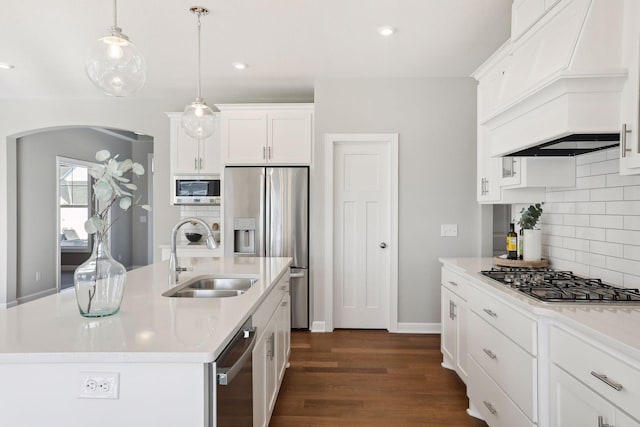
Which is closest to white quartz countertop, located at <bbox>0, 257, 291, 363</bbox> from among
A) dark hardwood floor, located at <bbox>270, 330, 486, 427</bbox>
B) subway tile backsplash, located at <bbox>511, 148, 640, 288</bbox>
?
dark hardwood floor, located at <bbox>270, 330, 486, 427</bbox>

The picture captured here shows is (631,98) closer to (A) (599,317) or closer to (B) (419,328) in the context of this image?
(A) (599,317)

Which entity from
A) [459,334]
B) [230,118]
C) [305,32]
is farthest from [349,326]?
[305,32]

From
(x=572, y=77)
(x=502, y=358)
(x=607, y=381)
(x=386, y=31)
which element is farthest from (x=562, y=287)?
(x=386, y=31)

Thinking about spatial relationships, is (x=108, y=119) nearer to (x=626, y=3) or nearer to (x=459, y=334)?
(x=459, y=334)

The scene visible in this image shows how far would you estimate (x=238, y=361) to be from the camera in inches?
56.7

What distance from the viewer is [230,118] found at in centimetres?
463

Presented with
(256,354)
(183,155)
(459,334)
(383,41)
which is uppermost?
(383,41)

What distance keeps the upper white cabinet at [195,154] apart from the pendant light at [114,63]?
273 centimetres

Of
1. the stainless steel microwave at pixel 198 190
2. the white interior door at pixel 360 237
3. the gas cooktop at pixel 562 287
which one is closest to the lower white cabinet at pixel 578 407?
the gas cooktop at pixel 562 287

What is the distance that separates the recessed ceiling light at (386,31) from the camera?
3224 mm

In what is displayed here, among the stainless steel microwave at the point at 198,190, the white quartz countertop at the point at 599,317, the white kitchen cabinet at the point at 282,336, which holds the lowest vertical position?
the white kitchen cabinet at the point at 282,336

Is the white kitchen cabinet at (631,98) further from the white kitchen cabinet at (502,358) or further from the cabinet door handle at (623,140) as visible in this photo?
the white kitchen cabinet at (502,358)

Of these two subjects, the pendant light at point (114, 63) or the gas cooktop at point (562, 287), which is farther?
the pendant light at point (114, 63)

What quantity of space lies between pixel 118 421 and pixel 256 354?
748 millimetres
